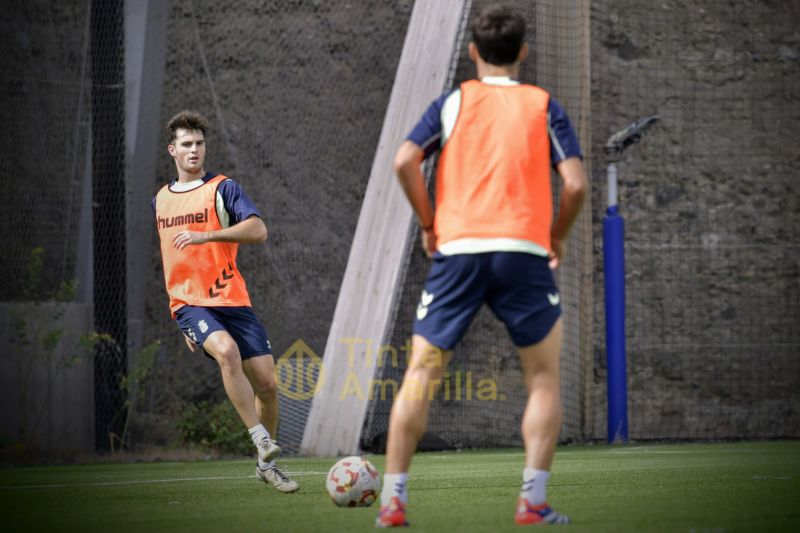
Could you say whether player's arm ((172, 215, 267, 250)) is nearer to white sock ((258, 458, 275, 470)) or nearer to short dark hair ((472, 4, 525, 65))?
white sock ((258, 458, 275, 470))

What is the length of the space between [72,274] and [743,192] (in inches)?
249

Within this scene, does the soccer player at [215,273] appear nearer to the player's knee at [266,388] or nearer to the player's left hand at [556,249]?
the player's knee at [266,388]

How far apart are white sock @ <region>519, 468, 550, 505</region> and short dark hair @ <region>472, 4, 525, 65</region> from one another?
4.20ft

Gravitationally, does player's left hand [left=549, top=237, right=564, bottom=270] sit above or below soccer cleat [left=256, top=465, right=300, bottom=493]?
above

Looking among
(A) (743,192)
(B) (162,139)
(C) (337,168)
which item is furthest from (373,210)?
(A) (743,192)

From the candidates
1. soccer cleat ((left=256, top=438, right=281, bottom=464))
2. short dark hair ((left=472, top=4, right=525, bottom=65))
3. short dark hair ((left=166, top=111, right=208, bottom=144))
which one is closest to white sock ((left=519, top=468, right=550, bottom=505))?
short dark hair ((left=472, top=4, right=525, bottom=65))

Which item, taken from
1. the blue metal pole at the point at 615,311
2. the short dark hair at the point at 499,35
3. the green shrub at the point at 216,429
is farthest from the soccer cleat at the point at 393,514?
the blue metal pole at the point at 615,311

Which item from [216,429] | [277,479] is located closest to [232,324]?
[277,479]

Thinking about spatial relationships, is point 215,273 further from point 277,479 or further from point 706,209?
point 706,209

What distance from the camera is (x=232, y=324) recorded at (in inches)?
241

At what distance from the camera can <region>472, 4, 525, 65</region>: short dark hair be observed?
382cm

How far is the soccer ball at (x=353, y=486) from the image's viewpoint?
4.67 m

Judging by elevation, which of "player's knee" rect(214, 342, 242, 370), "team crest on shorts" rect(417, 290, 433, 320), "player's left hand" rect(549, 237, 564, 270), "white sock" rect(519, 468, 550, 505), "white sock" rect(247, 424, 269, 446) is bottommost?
"white sock" rect(247, 424, 269, 446)

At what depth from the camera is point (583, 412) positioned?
1109cm
